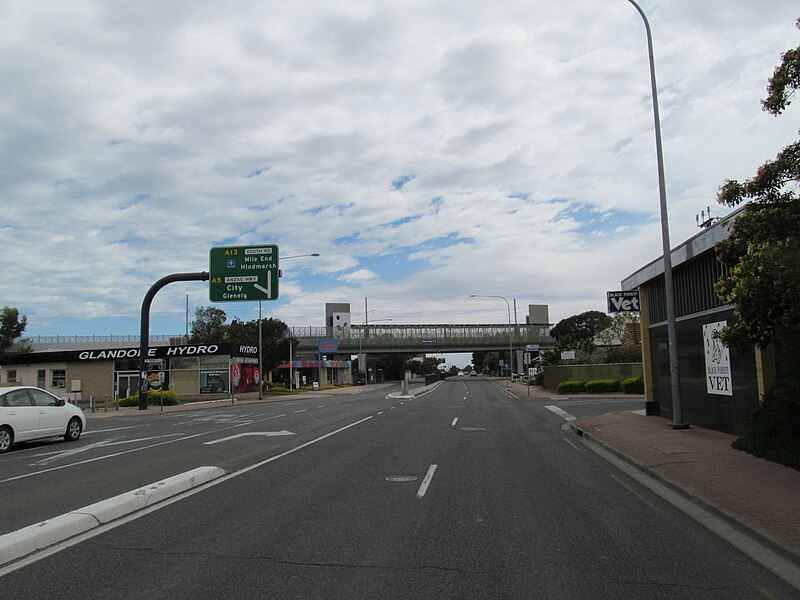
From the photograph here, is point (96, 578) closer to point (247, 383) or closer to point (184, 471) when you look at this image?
point (184, 471)

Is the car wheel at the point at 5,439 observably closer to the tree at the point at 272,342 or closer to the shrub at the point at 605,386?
the shrub at the point at 605,386

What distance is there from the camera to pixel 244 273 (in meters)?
30.8

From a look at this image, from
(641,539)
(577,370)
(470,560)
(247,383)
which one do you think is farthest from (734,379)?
(247,383)

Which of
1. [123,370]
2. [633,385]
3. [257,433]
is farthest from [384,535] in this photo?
[123,370]

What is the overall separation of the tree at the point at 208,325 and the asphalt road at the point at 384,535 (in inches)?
2194

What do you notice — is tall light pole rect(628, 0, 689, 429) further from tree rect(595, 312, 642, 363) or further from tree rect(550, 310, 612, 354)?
tree rect(550, 310, 612, 354)

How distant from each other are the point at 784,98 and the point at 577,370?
37.6m

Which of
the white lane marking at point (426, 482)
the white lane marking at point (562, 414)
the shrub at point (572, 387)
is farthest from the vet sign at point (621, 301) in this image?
the shrub at point (572, 387)

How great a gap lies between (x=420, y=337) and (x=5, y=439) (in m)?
74.6

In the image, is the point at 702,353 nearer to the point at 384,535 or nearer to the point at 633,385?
the point at 384,535

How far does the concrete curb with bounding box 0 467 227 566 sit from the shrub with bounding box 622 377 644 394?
33.5 metres

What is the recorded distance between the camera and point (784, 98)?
9312 mm

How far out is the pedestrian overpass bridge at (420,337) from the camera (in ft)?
288

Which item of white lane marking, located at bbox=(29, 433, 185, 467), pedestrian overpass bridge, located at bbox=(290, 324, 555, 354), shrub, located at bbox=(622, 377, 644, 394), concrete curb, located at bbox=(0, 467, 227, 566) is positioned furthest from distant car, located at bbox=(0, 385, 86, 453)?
pedestrian overpass bridge, located at bbox=(290, 324, 555, 354)
